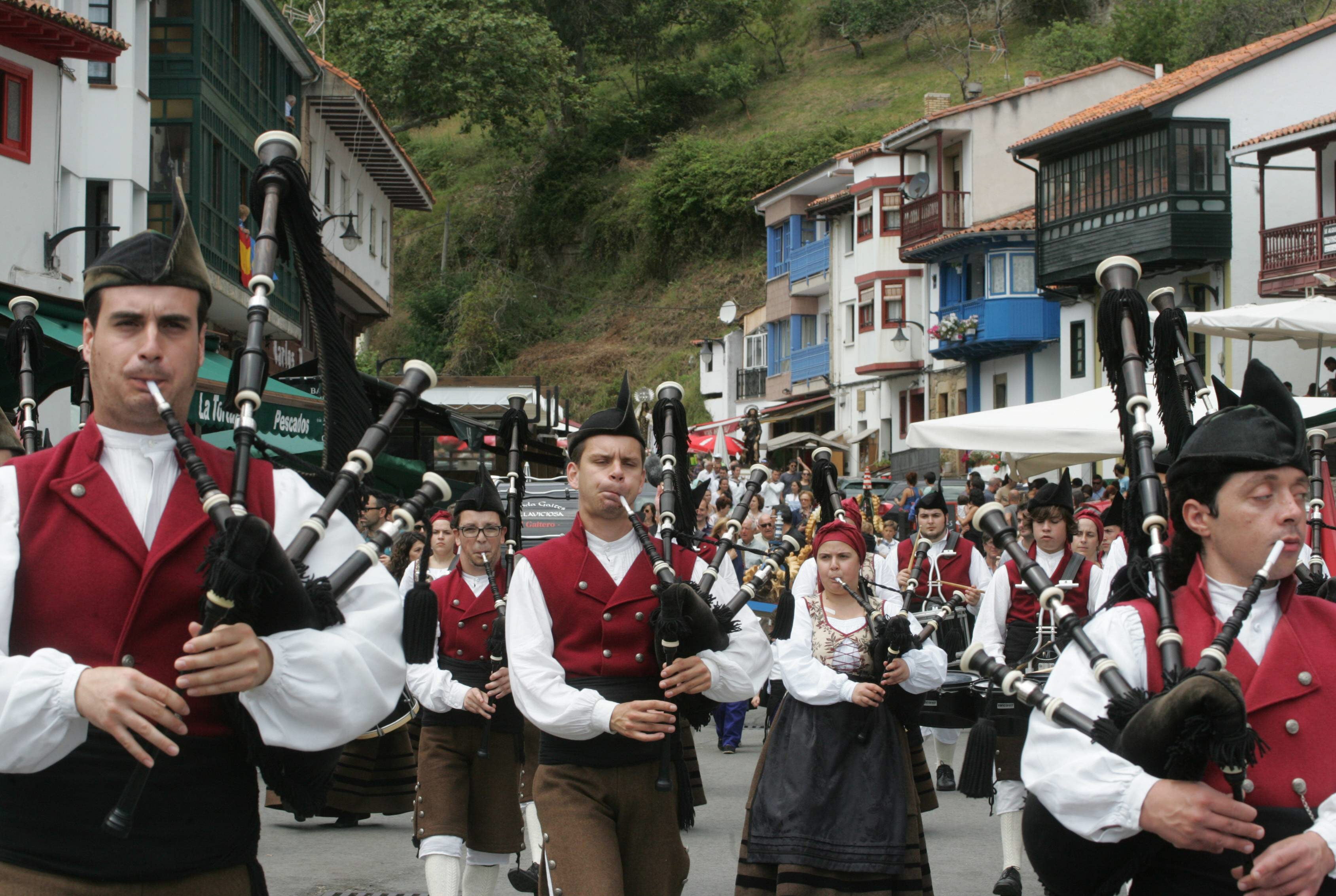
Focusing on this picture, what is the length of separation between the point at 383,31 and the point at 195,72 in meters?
27.3

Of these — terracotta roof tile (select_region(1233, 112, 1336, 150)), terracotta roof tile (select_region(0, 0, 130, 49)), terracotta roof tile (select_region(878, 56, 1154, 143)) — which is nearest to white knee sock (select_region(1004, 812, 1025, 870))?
terracotta roof tile (select_region(0, 0, 130, 49))

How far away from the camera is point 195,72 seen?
987 inches

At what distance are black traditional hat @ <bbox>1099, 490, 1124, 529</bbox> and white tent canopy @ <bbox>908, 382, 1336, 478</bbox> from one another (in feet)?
5.42

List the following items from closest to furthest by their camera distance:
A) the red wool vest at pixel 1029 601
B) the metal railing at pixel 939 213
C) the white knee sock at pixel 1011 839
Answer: the white knee sock at pixel 1011 839, the red wool vest at pixel 1029 601, the metal railing at pixel 939 213

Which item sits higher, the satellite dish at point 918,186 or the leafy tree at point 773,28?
the leafy tree at point 773,28

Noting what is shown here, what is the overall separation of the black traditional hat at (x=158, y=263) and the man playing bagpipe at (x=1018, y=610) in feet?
17.9

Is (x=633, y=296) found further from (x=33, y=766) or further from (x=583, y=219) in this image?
(x=33, y=766)

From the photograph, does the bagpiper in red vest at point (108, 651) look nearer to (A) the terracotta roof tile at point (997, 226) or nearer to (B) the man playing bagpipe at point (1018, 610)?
(B) the man playing bagpipe at point (1018, 610)

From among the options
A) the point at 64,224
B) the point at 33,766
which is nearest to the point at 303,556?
the point at 33,766

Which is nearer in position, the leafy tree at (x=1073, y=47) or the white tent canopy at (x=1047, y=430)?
the white tent canopy at (x=1047, y=430)

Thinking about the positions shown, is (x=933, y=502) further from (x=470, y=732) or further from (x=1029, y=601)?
(x=470, y=732)

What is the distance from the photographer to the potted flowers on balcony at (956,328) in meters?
38.4

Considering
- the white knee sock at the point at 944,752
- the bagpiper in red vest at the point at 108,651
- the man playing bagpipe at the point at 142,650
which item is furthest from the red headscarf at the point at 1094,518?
the bagpiper in red vest at the point at 108,651

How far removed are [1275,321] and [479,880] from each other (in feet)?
30.0
